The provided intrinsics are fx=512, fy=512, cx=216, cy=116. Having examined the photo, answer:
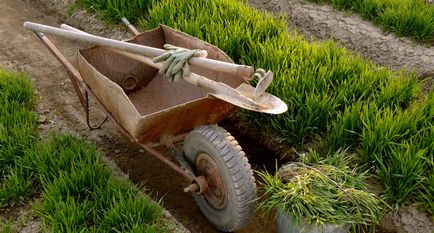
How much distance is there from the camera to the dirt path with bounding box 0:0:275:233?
2.97 meters

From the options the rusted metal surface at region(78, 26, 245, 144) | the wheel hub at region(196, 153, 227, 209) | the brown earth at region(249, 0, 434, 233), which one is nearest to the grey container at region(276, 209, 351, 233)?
the wheel hub at region(196, 153, 227, 209)

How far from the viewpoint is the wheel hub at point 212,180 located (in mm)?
2533

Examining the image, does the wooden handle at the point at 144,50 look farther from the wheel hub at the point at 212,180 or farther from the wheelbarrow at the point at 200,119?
the wheel hub at the point at 212,180

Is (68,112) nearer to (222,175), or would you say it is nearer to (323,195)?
(222,175)

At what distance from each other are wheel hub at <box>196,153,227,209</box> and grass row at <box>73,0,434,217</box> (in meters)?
0.68

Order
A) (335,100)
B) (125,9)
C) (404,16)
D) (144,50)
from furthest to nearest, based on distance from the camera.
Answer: (125,9), (404,16), (335,100), (144,50)

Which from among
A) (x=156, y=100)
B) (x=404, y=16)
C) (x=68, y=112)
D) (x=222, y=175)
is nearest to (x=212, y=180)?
(x=222, y=175)

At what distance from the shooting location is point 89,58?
3100 millimetres

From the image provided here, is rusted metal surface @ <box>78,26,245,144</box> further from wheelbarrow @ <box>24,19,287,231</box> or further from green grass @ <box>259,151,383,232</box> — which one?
green grass @ <box>259,151,383,232</box>

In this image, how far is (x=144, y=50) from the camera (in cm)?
270

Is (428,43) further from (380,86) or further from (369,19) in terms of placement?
(380,86)

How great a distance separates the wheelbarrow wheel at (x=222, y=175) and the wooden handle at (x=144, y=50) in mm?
311

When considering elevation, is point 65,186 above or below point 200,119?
below

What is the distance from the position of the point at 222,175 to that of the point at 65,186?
2.73ft
